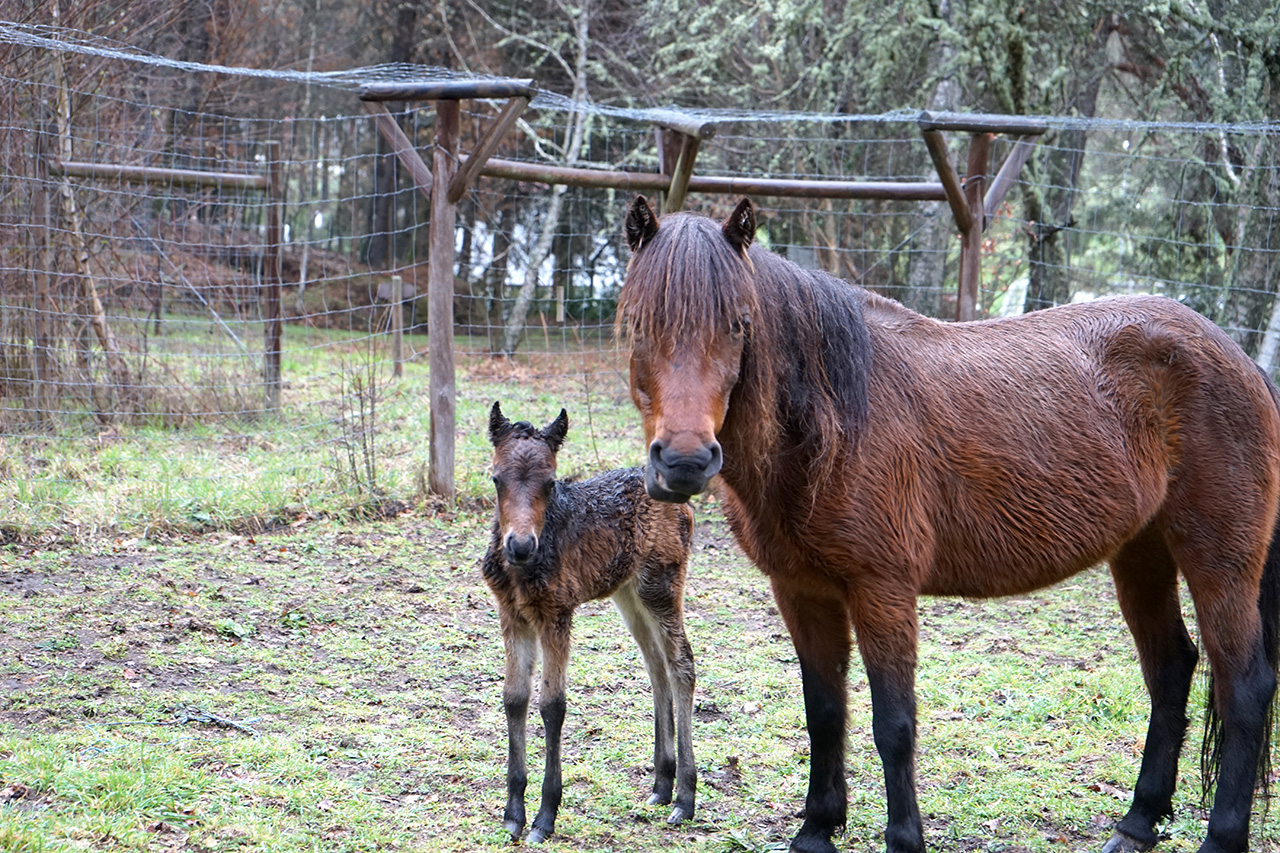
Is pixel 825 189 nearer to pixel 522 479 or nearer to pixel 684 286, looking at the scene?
pixel 522 479

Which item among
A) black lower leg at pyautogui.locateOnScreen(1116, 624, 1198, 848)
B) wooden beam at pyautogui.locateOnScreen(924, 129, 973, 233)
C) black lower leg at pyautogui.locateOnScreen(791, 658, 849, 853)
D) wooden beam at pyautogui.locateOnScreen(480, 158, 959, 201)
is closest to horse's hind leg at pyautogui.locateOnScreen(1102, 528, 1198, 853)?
black lower leg at pyautogui.locateOnScreen(1116, 624, 1198, 848)

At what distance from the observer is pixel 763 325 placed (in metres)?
2.93

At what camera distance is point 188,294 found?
13.1 meters

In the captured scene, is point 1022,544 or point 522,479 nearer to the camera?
point 1022,544

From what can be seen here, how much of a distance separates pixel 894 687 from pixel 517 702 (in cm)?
144

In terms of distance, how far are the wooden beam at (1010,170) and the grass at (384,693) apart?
315cm

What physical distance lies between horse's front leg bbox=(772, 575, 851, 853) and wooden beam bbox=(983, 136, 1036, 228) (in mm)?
5674

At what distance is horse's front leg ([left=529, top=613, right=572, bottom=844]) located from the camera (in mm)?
3674

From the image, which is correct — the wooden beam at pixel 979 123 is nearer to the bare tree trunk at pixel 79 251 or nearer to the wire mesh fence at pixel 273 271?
the wire mesh fence at pixel 273 271

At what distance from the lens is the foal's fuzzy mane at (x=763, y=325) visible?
2713 millimetres

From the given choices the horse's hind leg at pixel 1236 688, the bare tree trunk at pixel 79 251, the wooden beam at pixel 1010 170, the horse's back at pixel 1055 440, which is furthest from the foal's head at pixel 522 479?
the bare tree trunk at pixel 79 251

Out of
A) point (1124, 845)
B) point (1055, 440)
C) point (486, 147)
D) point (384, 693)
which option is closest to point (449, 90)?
point (486, 147)

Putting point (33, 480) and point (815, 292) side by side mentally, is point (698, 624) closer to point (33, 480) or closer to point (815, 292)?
point (815, 292)

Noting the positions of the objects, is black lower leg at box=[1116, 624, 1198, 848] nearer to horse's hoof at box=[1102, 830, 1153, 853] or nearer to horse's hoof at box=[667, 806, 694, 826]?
horse's hoof at box=[1102, 830, 1153, 853]
